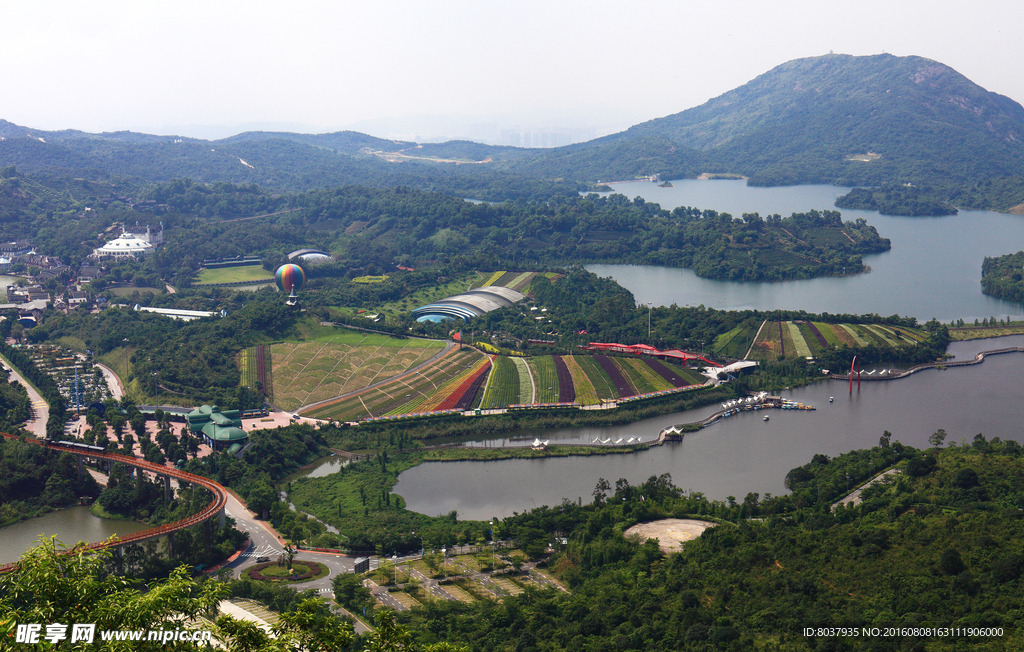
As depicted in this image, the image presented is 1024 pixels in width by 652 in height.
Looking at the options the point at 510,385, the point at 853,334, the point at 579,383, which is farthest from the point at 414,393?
the point at 853,334

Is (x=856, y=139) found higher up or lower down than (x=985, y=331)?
higher up

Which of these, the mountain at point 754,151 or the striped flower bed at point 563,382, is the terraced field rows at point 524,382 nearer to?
the striped flower bed at point 563,382

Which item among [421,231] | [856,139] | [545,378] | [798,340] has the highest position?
[856,139]

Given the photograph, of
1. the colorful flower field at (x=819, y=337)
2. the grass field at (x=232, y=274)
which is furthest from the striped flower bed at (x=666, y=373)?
the grass field at (x=232, y=274)

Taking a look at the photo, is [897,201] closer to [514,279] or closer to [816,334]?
[514,279]

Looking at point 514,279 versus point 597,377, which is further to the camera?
point 514,279

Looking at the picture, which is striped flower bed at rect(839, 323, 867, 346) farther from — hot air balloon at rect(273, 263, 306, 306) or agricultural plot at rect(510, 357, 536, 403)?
hot air balloon at rect(273, 263, 306, 306)

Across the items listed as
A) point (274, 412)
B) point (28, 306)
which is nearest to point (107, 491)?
point (274, 412)
